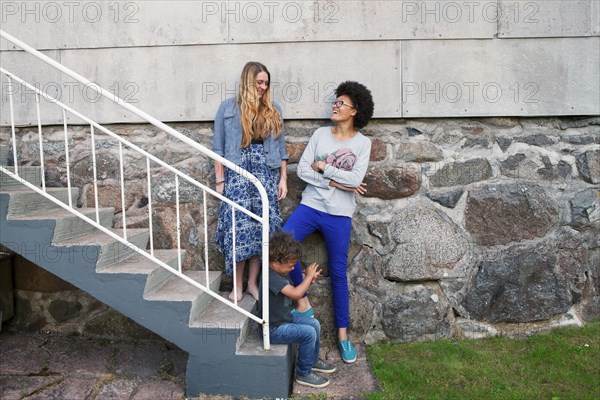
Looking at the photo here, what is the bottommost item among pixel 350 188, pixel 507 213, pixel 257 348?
pixel 257 348

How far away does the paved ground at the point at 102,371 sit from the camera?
120 inches

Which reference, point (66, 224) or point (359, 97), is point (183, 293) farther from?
point (359, 97)

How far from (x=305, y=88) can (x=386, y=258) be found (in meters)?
1.28

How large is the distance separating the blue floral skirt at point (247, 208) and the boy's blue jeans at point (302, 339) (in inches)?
22.5

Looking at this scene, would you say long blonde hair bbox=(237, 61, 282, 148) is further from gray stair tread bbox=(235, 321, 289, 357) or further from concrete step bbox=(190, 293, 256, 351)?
gray stair tread bbox=(235, 321, 289, 357)

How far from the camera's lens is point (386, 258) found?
3703mm

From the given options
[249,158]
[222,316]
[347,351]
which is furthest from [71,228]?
[347,351]

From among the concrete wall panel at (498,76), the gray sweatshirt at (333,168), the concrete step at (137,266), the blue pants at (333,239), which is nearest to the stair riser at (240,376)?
the concrete step at (137,266)

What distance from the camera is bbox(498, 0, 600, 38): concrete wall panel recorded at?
3629mm

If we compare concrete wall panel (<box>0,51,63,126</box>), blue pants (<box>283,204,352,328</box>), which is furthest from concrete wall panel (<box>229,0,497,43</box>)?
concrete wall panel (<box>0,51,63,126</box>)

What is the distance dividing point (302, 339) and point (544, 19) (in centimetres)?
264

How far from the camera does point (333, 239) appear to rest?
349 cm

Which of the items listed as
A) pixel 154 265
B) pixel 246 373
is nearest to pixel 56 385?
pixel 154 265

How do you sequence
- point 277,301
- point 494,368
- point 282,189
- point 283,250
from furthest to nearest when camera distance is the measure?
point 282,189 → point 494,368 → point 277,301 → point 283,250
